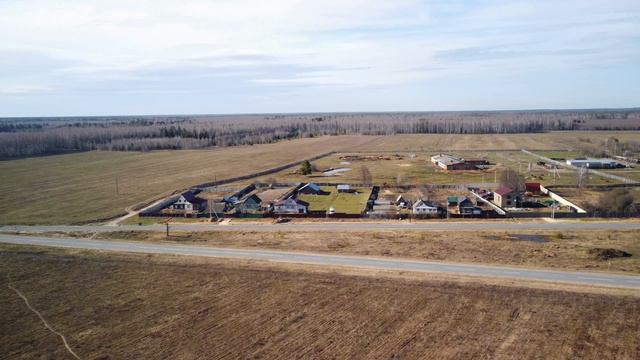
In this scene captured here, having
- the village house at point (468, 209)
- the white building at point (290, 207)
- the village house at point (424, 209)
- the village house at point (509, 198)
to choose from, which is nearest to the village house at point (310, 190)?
the white building at point (290, 207)

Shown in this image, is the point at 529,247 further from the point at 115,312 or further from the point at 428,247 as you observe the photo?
the point at 115,312

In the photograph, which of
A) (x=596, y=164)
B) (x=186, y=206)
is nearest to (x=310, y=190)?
(x=186, y=206)

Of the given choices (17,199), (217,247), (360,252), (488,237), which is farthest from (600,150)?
(17,199)

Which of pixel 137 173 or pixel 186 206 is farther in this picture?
pixel 137 173

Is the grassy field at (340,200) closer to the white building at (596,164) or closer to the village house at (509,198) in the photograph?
the village house at (509,198)

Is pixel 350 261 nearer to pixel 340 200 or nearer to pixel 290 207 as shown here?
pixel 290 207

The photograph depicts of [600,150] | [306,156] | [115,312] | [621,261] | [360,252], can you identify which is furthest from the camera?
[306,156]

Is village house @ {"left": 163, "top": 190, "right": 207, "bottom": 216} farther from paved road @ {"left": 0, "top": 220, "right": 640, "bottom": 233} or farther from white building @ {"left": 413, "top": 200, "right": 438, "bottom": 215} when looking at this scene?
white building @ {"left": 413, "top": 200, "right": 438, "bottom": 215}
